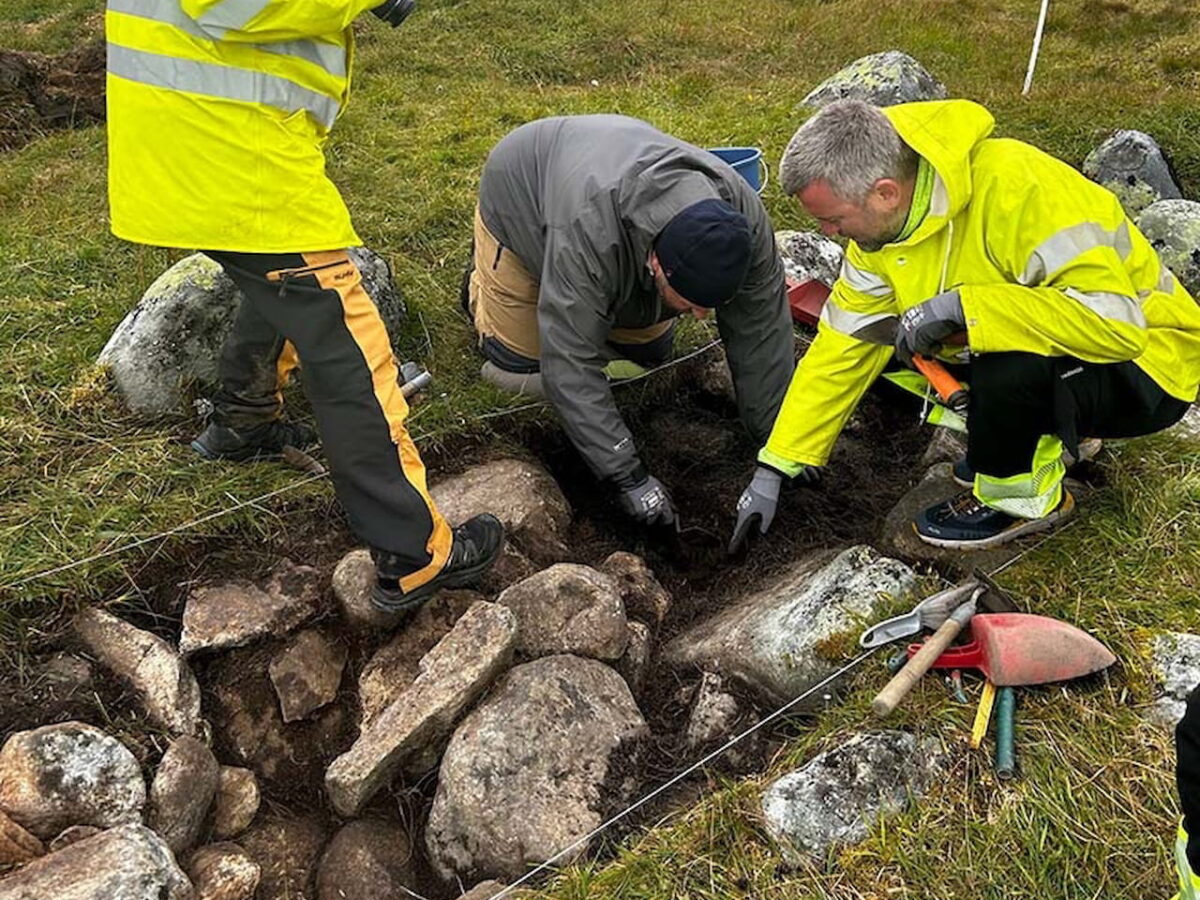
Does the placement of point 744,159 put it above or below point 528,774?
above

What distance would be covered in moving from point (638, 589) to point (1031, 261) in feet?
5.25

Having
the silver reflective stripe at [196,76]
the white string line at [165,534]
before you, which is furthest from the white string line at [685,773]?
the silver reflective stripe at [196,76]

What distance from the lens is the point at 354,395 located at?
2746mm

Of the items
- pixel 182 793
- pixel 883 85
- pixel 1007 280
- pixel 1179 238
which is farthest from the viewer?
pixel 883 85

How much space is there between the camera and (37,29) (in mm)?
10656

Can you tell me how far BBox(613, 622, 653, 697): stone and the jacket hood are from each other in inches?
58.7

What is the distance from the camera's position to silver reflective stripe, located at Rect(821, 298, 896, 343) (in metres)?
3.25

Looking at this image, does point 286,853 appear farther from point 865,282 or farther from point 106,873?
point 865,282

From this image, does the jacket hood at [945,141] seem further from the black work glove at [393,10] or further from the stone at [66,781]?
the stone at [66,781]

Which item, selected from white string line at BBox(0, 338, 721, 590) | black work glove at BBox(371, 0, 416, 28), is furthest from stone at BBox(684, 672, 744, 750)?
black work glove at BBox(371, 0, 416, 28)

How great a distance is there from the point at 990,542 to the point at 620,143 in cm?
187

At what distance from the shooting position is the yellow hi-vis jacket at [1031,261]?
277 centimetres

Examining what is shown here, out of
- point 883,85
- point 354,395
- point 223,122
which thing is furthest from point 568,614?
point 883,85

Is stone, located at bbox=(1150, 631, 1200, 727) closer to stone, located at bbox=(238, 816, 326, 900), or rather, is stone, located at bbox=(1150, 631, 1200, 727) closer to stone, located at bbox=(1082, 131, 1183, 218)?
stone, located at bbox=(238, 816, 326, 900)
